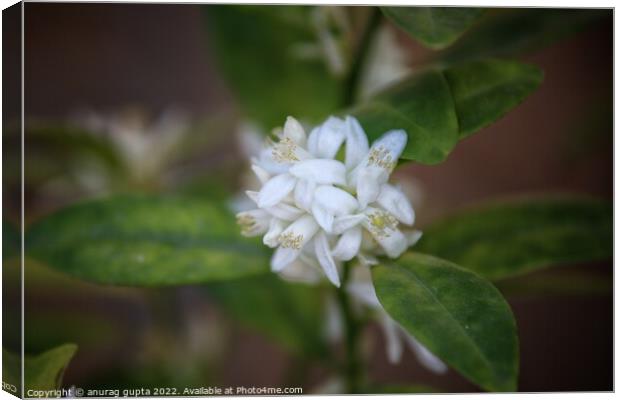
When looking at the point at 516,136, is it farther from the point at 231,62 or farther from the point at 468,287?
the point at 468,287

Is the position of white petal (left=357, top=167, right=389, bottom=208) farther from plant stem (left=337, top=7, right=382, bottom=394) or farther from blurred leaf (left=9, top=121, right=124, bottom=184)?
blurred leaf (left=9, top=121, right=124, bottom=184)

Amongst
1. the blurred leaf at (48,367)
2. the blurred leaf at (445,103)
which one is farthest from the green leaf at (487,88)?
the blurred leaf at (48,367)

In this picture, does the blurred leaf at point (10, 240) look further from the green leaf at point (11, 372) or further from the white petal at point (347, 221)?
the white petal at point (347, 221)

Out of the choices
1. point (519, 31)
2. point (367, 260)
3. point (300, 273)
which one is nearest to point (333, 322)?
point (300, 273)

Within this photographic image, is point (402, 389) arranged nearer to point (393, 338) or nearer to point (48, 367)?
point (393, 338)

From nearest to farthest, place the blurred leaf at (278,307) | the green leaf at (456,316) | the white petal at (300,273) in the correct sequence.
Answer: the green leaf at (456,316) → the white petal at (300,273) → the blurred leaf at (278,307)

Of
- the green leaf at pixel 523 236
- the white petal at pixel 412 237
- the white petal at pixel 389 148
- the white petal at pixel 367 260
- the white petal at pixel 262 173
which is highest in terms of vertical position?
the white petal at pixel 389 148

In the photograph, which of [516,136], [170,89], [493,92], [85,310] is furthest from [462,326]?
[170,89]
